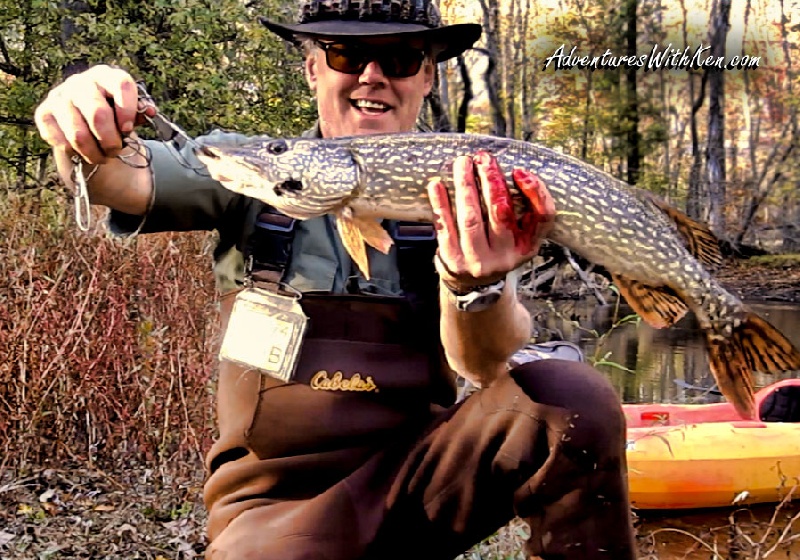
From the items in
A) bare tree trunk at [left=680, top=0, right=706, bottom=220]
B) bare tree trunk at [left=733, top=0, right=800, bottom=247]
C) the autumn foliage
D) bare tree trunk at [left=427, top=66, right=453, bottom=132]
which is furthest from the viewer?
bare tree trunk at [left=733, top=0, right=800, bottom=247]

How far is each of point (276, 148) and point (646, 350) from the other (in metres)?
7.74

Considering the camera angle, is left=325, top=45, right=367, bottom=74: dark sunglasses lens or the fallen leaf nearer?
left=325, top=45, right=367, bottom=74: dark sunglasses lens

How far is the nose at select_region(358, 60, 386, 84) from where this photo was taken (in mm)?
2125

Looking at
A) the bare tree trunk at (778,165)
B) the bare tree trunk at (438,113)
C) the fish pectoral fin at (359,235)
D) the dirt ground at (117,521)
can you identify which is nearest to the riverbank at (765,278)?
the bare tree trunk at (778,165)

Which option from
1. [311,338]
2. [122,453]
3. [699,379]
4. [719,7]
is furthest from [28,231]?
[719,7]

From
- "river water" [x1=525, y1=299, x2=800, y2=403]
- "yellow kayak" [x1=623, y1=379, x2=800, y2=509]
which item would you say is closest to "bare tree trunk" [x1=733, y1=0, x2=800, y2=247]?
"river water" [x1=525, y1=299, x2=800, y2=403]

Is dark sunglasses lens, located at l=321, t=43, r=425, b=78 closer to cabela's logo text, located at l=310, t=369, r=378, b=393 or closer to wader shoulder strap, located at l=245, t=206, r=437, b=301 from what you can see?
wader shoulder strap, located at l=245, t=206, r=437, b=301

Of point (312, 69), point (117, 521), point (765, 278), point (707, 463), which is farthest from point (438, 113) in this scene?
point (765, 278)

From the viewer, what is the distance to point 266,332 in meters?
1.94

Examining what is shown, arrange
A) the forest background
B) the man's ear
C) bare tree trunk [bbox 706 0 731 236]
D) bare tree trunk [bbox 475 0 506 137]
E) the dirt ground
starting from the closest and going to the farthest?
the man's ear → the dirt ground → the forest background → bare tree trunk [bbox 475 0 506 137] → bare tree trunk [bbox 706 0 731 236]

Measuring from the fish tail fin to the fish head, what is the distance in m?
0.96

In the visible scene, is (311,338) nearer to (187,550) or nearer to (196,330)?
(187,550)

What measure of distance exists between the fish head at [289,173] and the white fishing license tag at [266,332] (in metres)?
0.24

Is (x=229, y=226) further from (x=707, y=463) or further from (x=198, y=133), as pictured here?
(x=198, y=133)
